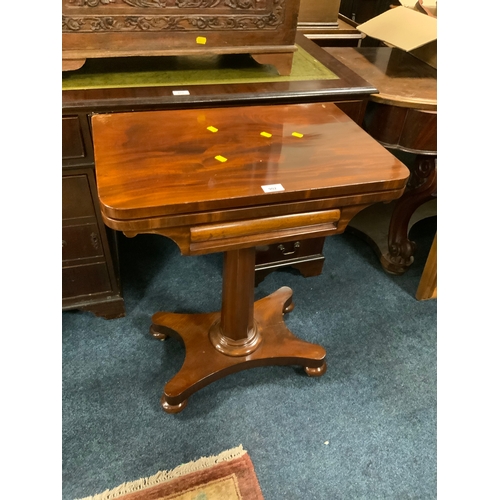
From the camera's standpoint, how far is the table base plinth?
124 cm

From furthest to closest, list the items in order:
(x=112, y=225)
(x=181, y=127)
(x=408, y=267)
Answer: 1. (x=408, y=267)
2. (x=181, y=127)
3. (x=112, y=225)

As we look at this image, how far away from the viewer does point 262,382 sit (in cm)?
136

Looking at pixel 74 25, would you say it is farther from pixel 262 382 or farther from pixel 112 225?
pixel 262 382

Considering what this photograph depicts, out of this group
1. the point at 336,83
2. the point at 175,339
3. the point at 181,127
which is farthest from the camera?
the point at 175,339

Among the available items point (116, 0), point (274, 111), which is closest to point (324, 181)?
A: point (274, 111)

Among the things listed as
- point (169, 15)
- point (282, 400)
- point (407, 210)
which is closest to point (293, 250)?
point (407, 210)

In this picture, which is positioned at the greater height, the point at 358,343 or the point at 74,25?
the point at 74,25

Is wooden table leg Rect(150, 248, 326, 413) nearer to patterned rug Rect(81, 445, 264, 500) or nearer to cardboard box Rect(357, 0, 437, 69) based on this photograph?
patterned rug Rect(81, 445, 264, 500)

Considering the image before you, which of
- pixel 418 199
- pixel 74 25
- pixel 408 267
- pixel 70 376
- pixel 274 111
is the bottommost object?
pixel 70 376

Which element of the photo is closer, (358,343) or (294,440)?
(294,440)

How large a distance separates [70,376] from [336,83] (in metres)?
1.19

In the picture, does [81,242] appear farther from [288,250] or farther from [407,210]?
[407,210]

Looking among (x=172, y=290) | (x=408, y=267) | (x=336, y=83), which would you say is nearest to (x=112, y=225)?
(x=336, y=83)

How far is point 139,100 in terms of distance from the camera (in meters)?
1.05
